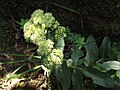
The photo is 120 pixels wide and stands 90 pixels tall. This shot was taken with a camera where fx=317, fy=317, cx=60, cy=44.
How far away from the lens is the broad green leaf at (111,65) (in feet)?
6.07

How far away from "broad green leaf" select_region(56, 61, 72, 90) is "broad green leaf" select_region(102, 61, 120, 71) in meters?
0.21

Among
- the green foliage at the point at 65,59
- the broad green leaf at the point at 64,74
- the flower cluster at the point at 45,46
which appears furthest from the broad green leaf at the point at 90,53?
the flower cluster at the point at 45,46

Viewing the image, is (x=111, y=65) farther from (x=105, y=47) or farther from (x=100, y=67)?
(x=105, y=47)

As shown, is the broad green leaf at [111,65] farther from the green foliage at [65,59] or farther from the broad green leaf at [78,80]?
the broad green leaf at [78,80]

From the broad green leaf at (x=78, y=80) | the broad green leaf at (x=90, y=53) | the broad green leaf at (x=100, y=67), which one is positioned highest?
the broad green leaf at (x=90, y=53)

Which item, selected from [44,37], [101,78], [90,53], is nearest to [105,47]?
[90,53]

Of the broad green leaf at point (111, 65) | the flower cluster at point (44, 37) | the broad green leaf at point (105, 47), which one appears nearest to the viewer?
the flower cluster at point (44, 37)

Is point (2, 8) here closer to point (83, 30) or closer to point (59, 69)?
point (83, 30)

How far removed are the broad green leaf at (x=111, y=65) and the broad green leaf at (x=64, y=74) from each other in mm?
211

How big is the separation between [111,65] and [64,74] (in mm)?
280

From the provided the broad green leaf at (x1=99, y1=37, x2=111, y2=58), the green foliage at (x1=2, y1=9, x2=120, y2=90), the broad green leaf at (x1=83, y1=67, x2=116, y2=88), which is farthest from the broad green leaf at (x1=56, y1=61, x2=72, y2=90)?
the broad green leaf at (x1=99, y1=37, x2=111, y2=58)

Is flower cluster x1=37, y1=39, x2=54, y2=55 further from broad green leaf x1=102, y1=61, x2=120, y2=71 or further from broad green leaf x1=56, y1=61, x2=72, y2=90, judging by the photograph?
broad green leaf x1=102, y1=61, x2=120, y2=71

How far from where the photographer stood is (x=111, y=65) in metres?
1.85

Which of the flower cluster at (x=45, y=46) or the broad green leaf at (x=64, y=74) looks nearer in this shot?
the flower cluster at (x=45, y=46)
